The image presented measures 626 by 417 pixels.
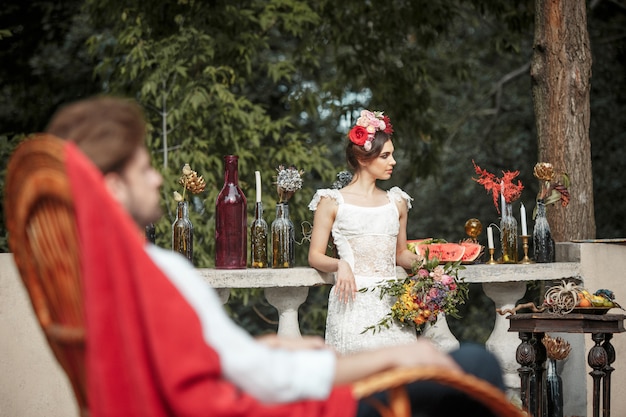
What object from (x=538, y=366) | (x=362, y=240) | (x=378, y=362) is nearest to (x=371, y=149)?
(x=362, y=240)

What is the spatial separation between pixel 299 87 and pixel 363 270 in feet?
18.3

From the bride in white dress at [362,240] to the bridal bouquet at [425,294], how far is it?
70mm

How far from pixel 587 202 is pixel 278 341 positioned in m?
3.97

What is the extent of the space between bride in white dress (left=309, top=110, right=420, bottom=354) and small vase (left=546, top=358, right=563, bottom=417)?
75 centimetres

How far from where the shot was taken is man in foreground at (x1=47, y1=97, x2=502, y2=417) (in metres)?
1.89

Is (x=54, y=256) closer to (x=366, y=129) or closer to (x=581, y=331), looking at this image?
(x=581, y=331)

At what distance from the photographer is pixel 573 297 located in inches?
172

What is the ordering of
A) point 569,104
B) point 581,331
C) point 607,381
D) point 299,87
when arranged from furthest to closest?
point 299,87 → point 569,104 → point 607,381 → point 581,331

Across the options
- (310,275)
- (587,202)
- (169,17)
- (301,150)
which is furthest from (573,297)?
(169,17)

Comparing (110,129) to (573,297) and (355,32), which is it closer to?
(573,297)

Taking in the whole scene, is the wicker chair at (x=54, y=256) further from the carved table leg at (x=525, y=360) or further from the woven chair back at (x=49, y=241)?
the carved table leg at (x=525, y=360)

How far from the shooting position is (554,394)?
498 centimetres

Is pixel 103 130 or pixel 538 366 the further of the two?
pixel 538 366

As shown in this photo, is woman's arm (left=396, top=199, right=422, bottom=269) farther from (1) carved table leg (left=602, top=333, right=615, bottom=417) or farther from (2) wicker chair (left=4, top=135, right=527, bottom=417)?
(2) wicker chair (left=4, top=135, right=527, bottom=417)
